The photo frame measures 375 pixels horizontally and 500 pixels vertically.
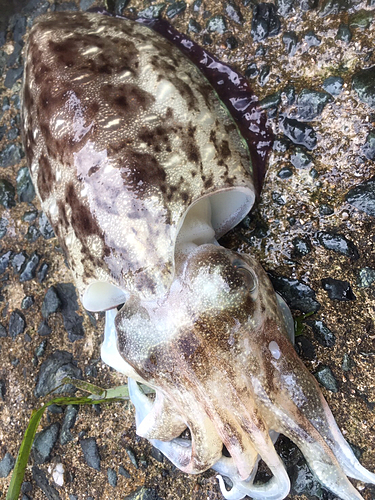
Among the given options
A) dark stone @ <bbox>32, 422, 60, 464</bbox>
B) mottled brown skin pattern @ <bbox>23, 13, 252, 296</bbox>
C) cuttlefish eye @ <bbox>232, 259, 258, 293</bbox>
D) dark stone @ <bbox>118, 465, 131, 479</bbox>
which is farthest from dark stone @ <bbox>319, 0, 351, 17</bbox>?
dark stone @ <bbox>32, 422, 60, 464</bbox>

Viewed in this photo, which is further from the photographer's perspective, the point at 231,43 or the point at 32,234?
the point at 32,234

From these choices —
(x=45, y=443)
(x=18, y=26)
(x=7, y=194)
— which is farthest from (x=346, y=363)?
(x=18, y=26)

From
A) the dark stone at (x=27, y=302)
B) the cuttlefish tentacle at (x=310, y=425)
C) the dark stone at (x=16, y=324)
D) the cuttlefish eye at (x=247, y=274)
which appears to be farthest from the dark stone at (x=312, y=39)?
the dark stone at (x=16, y=324)

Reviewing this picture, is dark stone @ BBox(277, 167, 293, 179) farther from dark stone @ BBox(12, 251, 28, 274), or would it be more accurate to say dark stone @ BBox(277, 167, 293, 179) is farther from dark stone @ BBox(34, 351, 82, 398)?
dark stone @ BBox(12, 251, 28, 274)

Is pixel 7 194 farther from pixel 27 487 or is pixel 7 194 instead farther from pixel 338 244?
pixel 338 244

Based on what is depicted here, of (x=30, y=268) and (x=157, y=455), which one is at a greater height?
(x=30, y=268)

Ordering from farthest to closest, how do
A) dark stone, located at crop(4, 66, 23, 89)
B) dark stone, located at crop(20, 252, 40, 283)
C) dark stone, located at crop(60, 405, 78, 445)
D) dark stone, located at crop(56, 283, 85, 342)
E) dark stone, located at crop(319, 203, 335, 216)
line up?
dark stone, located at crop(4, 66, 23, 89) → dark stone, located at crop(20, 252, 40, 283) → dark stone, located at crop(56, 283, 85, 342) → dark stone, located at crop(60, 405, 78, 445) → dark stone, located at crop(319, 203, 335, 216)

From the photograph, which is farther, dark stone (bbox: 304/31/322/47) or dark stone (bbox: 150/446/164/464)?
dark stone (bbox: 150/446/164/464)
